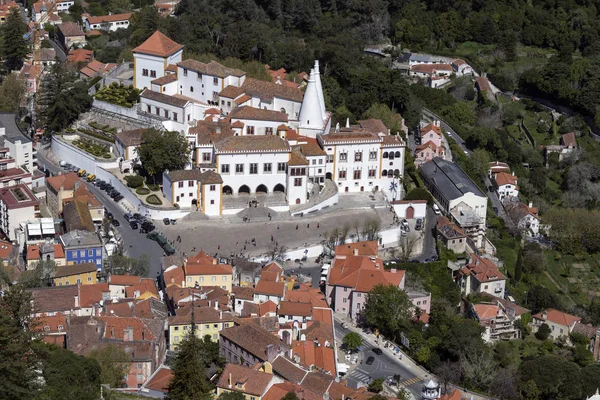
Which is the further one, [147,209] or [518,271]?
[518,271]

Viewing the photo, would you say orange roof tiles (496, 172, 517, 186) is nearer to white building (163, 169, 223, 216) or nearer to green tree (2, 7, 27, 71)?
white building (163, 169, 223, 216)

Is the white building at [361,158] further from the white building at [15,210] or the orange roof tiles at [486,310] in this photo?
the white building at [15,210]

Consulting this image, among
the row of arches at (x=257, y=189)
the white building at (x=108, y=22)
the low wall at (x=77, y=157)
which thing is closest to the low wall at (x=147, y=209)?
the low wall at (x=77, y=157)

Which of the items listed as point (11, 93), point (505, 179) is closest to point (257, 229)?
point (505, 179)

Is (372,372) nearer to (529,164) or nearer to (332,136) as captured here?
(332,136)

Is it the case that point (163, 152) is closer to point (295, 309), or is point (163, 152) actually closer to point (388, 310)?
point (295, 309)

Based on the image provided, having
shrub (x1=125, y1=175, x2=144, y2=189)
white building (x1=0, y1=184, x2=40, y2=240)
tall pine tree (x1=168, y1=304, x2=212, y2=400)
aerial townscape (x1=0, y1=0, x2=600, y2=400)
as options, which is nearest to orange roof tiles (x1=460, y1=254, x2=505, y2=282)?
aerial townscape (x1=0, y1=0, x2=600, y2=400)

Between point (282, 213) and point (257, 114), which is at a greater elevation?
point (257, 114)
